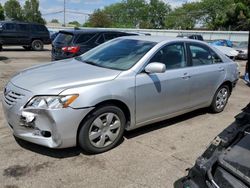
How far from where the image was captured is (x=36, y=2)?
70125 millimetres

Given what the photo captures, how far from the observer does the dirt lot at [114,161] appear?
3.33 metres

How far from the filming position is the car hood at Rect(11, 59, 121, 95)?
3.64 metres

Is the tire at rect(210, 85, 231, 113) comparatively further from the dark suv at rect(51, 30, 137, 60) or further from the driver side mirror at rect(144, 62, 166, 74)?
the dark suv at rect(51, 30, 137, 60)

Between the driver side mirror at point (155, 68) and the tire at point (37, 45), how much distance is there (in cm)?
1747

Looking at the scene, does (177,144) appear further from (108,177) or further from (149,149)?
(108,177)

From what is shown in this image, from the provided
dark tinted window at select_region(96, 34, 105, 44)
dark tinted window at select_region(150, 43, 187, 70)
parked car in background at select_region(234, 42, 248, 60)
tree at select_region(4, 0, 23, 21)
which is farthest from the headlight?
tree at select_region(4, 0, 23, 21)

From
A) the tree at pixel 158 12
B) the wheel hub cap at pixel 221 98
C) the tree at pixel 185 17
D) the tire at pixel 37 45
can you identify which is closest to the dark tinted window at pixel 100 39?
the wheel hub cap at pixel 221 98

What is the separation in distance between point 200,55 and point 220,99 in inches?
46.0

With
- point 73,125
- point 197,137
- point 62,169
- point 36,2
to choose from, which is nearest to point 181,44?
point 197,137

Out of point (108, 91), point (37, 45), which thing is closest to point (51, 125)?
point (108, 91)

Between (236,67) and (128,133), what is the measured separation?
9.96 feet

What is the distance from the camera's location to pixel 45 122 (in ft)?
11.6

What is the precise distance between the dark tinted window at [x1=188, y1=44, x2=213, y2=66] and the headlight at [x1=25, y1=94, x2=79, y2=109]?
2576 mm

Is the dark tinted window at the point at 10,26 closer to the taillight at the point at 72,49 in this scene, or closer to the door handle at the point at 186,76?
the taillight at the point at 72,49
